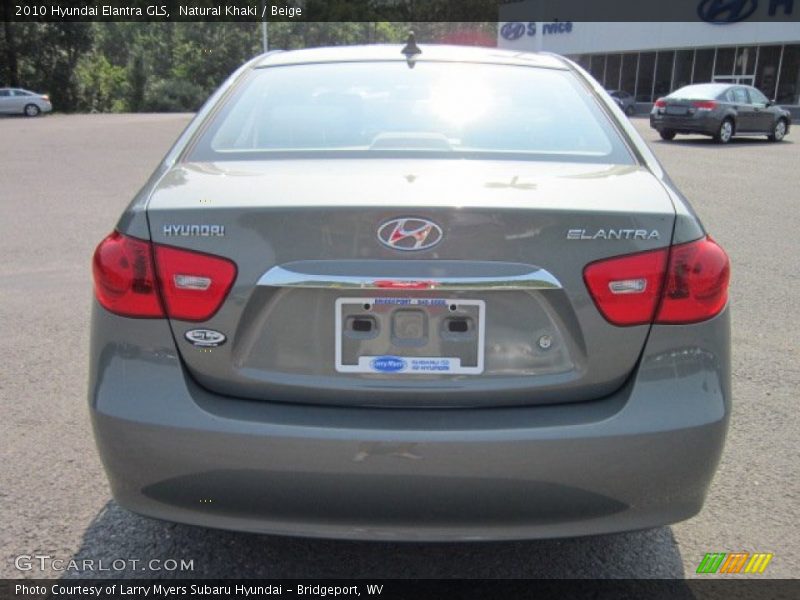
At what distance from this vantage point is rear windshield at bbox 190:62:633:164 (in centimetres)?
250

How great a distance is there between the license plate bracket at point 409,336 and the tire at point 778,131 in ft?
73.5

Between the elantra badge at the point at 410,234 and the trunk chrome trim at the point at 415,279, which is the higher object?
the elantra badge at the point at 410,234

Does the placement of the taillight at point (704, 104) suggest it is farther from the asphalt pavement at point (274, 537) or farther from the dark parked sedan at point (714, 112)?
the asphalt pavement at point (274, 537)

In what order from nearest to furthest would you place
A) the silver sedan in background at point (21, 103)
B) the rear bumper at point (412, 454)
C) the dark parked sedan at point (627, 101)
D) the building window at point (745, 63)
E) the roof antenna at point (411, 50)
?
1. the rear bumper at point (412, 454)
2. the roof antenna at point (411, 50)
3. the building window at point (745, 63)
4. the dark parked sedan at point (627, 101)
5. the silver sedan in background at point (21, 103)

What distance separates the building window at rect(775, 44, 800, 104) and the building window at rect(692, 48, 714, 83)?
3.99 m

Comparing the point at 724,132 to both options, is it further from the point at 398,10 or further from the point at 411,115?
the point at 398,10

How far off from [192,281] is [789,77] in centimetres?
4028

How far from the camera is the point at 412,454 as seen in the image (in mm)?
1910

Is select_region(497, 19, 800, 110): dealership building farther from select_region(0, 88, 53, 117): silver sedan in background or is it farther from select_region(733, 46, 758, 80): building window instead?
select_region(0, 88, 53, 117): silver sedan in background

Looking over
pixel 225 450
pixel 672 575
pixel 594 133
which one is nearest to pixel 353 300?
pixel 225 450

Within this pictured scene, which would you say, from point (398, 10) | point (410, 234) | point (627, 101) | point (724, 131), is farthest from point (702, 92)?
point (398, 10)

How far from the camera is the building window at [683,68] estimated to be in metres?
40.4

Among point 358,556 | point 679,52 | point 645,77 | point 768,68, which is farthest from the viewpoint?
point 645,77

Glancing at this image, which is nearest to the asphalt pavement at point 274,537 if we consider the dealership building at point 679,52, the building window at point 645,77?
the dealership building at point 679,52
